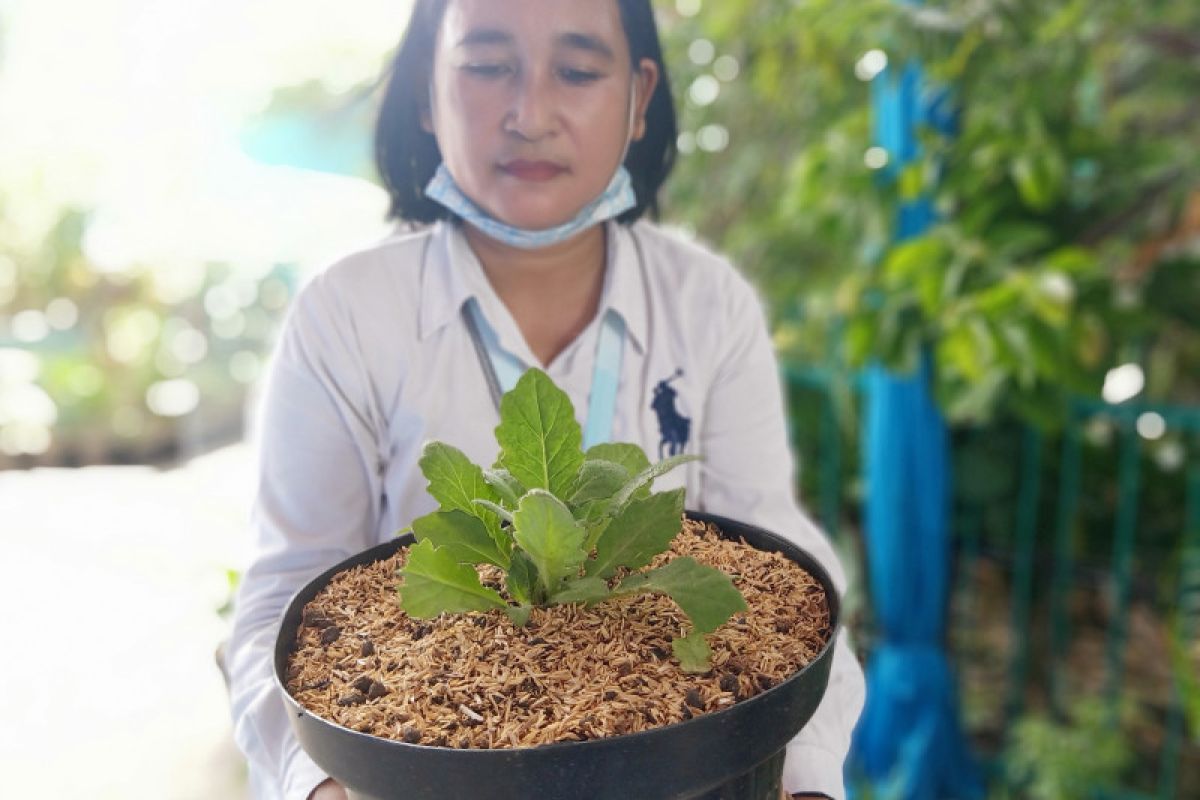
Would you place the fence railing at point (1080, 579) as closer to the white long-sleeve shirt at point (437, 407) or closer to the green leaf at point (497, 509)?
the white long-sleeve shirt at point (437, 407)

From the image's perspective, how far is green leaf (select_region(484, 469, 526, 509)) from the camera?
1.98ft

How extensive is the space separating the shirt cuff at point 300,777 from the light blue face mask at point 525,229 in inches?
17.8

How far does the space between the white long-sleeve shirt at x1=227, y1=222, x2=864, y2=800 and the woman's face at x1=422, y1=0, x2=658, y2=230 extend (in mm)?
126

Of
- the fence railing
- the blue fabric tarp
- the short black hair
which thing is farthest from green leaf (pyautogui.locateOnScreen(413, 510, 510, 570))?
the fence railing

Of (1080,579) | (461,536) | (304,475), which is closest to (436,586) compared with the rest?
(461,536)

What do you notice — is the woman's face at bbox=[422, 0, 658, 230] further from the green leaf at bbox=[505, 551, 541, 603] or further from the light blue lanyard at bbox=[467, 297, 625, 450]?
the green leaf at bbox=[505, 551, 541, 603]

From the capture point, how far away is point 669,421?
37.2 inches

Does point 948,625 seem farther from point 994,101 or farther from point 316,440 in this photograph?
point 316,440

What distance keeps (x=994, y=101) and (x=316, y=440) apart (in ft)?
4.29

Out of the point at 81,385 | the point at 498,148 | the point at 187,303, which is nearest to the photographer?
the point at 498,148

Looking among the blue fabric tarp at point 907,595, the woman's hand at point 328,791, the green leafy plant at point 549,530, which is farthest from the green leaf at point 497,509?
the blue fabric tarp at point 907,595

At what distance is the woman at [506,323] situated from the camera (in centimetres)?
79

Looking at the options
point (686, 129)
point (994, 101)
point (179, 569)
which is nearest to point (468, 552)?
point (994, 101)

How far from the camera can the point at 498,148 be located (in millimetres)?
814
